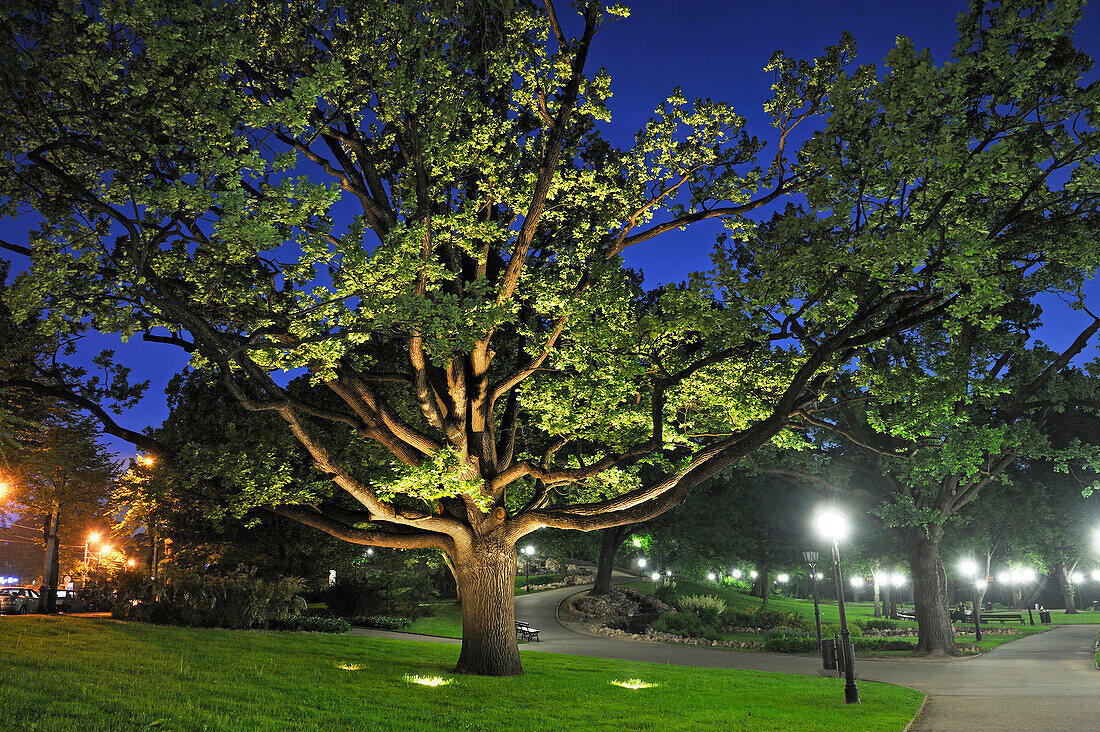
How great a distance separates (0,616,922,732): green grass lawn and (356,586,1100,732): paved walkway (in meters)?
1.12

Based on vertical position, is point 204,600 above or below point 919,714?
above

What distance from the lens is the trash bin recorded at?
1872cm

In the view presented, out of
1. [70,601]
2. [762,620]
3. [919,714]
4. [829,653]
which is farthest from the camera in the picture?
[762,620]

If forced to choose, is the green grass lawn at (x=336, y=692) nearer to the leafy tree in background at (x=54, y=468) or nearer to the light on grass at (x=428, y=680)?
the light on grass at (x=428, y=680)

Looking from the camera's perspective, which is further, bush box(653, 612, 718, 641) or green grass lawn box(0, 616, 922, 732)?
bush box(653, 612, 718, 641)

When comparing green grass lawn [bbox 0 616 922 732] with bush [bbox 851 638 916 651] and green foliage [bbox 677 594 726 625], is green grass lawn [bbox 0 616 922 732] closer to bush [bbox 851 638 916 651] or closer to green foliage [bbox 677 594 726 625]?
bush [bbox 851 638 916 651]

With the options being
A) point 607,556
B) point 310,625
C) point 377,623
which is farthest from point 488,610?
point 607,556

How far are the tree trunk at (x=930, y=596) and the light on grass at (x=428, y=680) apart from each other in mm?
20524

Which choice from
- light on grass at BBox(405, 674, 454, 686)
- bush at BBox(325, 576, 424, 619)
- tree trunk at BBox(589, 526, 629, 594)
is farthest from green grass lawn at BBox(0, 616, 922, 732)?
tree trunk at BBox(589, 526, 629, 594)

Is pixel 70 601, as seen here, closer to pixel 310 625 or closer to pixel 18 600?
pixel 18 600

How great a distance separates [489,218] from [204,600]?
16.0 metres

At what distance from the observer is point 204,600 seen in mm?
20469

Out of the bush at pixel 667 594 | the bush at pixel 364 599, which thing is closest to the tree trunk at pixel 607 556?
the bush at pixel 667 594

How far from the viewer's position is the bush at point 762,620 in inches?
1420
